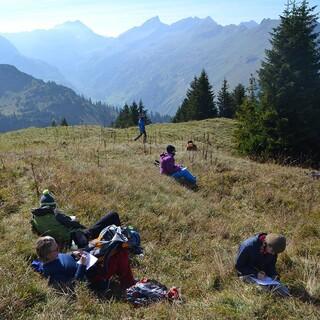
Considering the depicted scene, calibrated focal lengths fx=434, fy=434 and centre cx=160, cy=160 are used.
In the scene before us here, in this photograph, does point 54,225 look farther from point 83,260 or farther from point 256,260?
point 256,260

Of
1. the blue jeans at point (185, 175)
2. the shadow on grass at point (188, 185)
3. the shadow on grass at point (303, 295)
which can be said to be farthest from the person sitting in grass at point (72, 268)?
the blue jeans at point (185, 175)

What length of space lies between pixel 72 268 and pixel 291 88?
22922 mm

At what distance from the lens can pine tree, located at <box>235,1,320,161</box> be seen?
2698 cm

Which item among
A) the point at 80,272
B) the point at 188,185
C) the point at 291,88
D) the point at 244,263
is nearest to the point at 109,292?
the point at 80,272

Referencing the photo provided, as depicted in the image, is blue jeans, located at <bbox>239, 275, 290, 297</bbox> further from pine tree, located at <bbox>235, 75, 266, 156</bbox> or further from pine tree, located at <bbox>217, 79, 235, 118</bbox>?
pine tree, located at <bbox>217, 79, 235, 118</bbox>

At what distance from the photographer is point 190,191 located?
13648 millimetres

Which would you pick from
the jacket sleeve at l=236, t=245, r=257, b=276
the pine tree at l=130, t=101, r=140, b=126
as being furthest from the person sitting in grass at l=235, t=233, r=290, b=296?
the pine tree at l=130, t=101, r=140, b=126

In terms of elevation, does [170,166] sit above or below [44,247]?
above

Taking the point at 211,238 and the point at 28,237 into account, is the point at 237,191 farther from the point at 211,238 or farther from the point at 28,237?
the point at 28,237

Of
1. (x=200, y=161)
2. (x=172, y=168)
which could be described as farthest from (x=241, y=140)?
(x=172, y=168)

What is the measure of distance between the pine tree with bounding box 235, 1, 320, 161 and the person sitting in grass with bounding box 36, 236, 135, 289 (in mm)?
21378

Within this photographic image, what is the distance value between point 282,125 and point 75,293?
2322cm

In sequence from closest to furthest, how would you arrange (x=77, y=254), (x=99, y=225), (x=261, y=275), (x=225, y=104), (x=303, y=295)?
(x=303, y=295)
(x=261, y=275)
(x=77, y=254)
(x=99, y=225)
(x=225, y=104)

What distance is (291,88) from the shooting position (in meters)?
26.8
